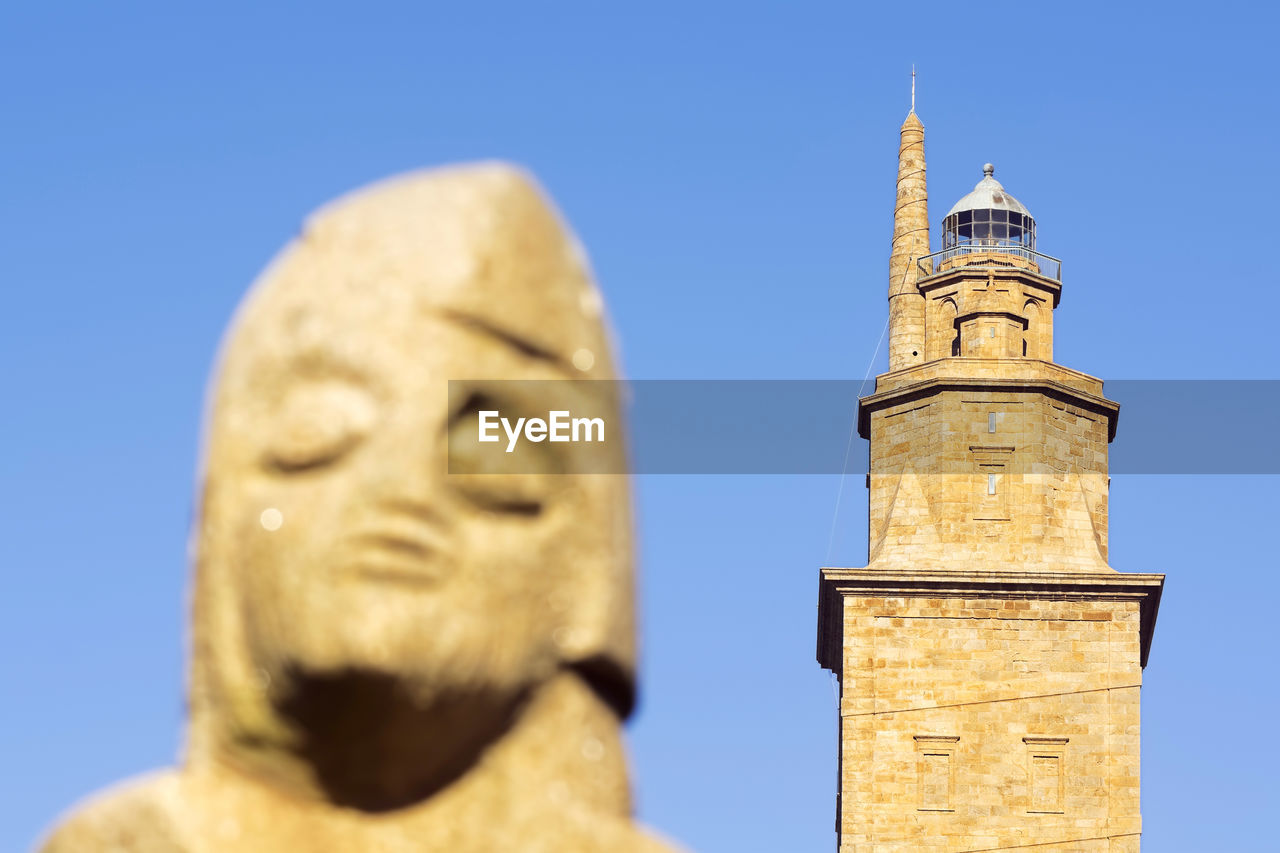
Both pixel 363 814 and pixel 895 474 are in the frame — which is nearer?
pixel 363 814

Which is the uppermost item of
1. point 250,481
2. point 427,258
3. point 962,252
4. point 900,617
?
point 962,252

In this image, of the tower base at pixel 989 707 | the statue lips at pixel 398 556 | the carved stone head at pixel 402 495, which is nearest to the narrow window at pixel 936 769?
the tower base at pixel 989 707

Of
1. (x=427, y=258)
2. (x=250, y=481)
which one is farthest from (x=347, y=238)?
(x=250, y=481)

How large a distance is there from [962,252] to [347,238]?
150ft

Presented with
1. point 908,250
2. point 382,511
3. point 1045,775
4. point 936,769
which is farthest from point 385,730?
point 908,250

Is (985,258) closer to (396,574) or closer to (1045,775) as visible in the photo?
(1045,775)

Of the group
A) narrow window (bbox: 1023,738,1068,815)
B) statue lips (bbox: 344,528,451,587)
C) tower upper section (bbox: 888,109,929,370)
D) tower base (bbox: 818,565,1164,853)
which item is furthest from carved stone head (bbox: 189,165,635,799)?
tower upper section (bbox: 888,109,929,370)

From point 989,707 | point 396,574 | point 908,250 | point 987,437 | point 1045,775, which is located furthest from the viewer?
point 908,250

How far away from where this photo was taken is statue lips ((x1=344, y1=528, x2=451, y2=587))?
5605 mm

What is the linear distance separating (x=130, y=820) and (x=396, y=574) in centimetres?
83

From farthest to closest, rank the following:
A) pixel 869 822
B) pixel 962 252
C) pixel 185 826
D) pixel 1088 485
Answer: pixel 962 252 < pixel 1088 485 < pixel 869 822 < pixel 185 826

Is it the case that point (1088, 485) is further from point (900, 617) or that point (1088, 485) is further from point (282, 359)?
point (282, 359)

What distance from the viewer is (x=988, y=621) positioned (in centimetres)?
4453

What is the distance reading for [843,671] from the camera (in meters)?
43.9
